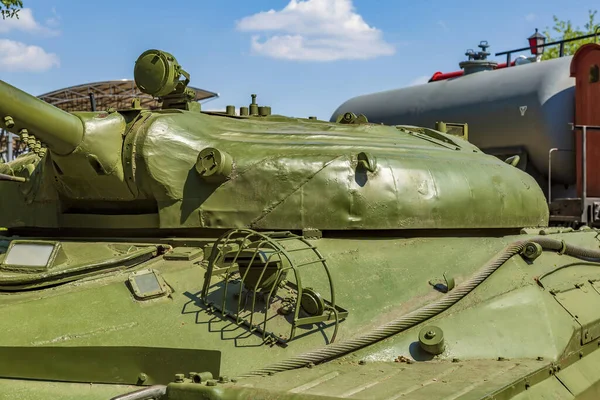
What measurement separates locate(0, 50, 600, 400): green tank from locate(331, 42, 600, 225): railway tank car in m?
8.53

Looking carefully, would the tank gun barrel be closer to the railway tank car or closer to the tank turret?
the tank turret

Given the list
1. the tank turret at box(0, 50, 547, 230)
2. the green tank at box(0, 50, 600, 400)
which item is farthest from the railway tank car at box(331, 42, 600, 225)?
the tank turret at box(0, 50, 547, 230)

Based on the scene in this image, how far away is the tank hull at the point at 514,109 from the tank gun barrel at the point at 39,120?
12290 mm

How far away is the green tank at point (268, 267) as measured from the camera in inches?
196

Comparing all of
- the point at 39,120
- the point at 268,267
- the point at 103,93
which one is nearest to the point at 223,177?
the point at 268,267

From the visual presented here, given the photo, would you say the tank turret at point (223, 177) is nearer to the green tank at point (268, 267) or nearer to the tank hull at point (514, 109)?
the green tank at point (268, 267)

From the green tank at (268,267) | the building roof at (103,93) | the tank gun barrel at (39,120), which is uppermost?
A: the building roof at (103,93)

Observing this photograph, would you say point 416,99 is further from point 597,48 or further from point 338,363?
point 338,363

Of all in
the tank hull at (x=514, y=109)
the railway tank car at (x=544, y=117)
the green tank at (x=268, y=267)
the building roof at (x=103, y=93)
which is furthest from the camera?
the building roof at (x=103, y=93)

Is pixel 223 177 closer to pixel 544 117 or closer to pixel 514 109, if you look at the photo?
pixel 544 117

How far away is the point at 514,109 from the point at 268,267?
1279cm

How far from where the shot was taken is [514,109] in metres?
16.8

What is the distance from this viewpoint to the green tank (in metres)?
4.98

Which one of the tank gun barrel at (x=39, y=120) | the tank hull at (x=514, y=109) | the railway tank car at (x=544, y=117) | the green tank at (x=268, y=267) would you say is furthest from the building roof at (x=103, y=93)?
the tank gun barrel at (x=39, y=120)
